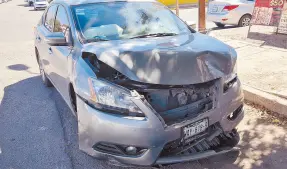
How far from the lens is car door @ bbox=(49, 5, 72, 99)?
3.69 metres

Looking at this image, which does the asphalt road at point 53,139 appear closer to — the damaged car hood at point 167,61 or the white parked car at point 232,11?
the damaged car hood at point 167,61

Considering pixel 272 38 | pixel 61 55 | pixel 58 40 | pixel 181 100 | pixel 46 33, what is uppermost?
pixel 58 40

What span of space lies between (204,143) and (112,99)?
3.48 ft

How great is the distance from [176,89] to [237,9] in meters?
8.63

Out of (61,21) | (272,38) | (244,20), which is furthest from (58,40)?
(244,20)

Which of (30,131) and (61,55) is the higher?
(61,55)

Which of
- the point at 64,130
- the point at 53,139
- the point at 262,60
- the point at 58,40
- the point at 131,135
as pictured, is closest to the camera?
the point at 131,135

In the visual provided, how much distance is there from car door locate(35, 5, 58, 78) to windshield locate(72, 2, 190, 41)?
3.32ft

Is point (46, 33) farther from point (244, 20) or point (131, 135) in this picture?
point (244, 20)

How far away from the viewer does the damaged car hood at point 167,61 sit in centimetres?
270

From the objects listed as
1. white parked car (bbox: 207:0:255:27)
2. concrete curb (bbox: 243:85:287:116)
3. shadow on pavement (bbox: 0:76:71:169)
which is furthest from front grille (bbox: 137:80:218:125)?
white parked car (bbox: 207:0:255:27)

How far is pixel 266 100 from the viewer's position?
166 inches

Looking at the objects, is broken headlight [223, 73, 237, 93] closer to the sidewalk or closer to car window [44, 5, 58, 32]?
the sidewalk

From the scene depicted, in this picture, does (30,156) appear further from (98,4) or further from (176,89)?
(98,4)
